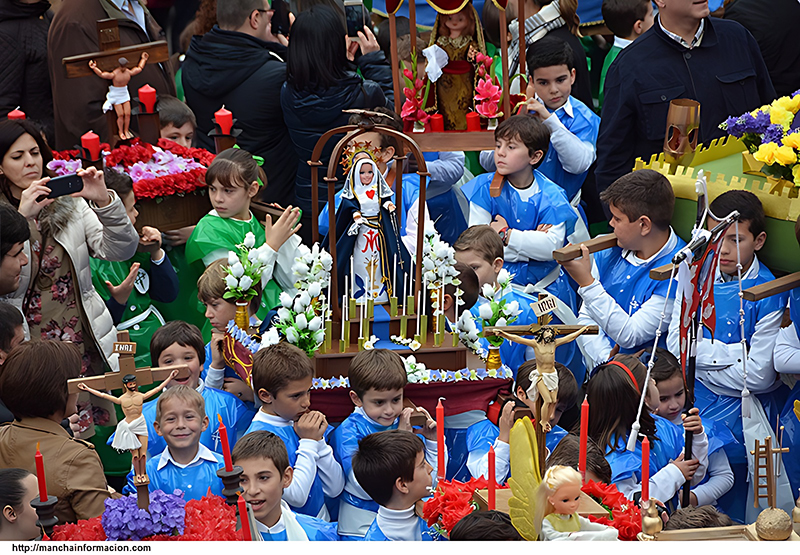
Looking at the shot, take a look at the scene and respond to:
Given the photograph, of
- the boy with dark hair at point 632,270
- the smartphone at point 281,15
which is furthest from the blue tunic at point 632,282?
the smartphone at point 281,15

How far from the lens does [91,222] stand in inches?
203

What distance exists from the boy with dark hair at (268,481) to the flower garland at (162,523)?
1.61 ft

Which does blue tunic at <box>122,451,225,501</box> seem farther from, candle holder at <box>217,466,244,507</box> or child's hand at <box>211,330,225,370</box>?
candle holder at <box>217,466,244,507</box>

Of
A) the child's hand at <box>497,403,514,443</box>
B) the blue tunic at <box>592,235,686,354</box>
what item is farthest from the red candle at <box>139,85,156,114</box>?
the child's hand at <box>497,403,514,443</box>

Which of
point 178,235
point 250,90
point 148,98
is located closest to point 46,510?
point 178,235

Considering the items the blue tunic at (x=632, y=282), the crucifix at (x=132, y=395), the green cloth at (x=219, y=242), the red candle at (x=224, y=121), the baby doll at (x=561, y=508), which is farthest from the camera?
the red candle at (x=224, y=121)

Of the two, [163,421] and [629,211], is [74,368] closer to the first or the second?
[163,421]

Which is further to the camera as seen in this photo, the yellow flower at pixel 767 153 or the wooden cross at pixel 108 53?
the wooden cross at pixel 108 53

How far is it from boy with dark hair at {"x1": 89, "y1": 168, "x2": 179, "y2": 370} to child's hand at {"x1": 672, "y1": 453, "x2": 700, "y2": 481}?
279cm

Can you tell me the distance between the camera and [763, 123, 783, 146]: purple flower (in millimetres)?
4871

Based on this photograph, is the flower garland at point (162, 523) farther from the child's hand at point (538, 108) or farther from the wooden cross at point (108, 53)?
the child's hand at point (538, 108)

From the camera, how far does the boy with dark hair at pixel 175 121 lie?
255 inches

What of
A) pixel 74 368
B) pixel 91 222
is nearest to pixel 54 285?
pixel 91 222
